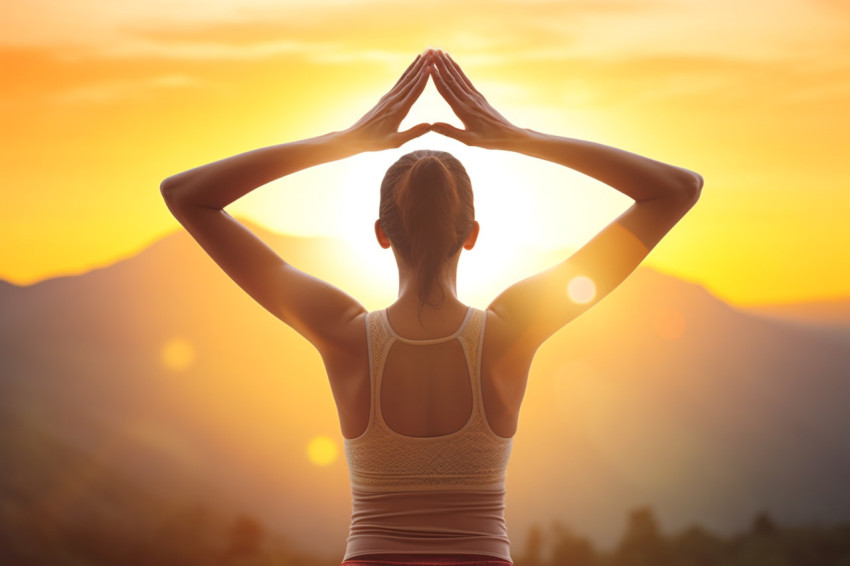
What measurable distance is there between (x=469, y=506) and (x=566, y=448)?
23784 millimetres

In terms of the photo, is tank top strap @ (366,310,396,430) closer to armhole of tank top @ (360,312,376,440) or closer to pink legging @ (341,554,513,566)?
armhole of tank top @ (360,312,376,440)

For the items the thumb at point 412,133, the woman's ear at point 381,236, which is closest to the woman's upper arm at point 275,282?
the woman's ear at point 381,236

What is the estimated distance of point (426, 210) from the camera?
5.20 feet

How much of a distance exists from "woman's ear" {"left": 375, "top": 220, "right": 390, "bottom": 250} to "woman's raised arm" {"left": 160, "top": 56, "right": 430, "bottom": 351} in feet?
0.47

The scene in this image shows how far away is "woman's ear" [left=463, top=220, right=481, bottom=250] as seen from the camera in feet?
5.51

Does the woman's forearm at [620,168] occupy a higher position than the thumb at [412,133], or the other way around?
the thumb at [412,133]

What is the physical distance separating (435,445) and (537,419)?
23.9 metres

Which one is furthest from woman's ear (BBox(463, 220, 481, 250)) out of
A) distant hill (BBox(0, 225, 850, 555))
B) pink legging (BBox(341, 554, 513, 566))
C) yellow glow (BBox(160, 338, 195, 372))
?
yellow glow (BBox(160, 338, 195, 372))

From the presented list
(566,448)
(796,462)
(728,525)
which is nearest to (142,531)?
(566,448)

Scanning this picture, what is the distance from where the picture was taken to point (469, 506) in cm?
159

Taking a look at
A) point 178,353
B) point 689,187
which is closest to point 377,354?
point 689,187

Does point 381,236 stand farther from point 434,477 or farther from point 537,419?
point 537,419

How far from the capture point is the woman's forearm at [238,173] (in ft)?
5.76

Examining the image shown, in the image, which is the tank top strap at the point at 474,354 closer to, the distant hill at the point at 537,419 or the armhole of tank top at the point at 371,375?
the armhole of tank top at the point at 371,375
